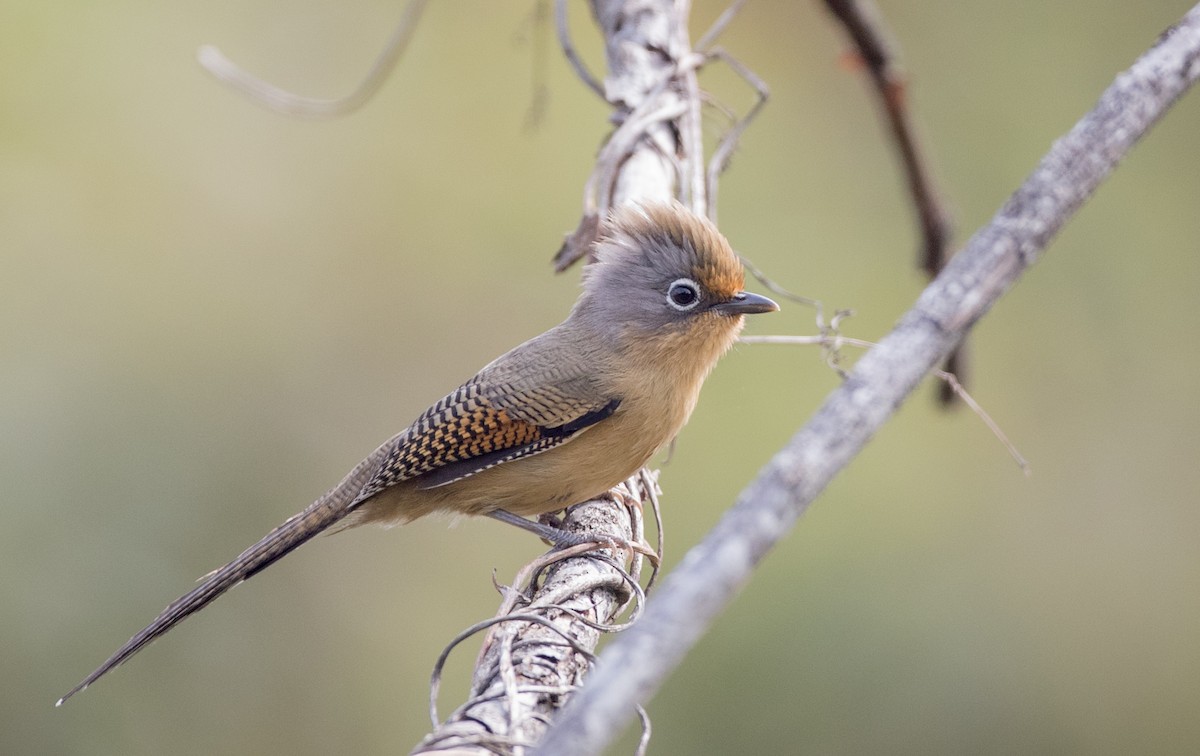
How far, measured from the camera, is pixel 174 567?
204 inches

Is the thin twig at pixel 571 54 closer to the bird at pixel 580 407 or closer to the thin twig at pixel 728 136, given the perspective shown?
the thin twig at pixel 728 136

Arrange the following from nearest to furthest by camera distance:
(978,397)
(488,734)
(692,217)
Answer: (488,734), (692,217), (978,397)

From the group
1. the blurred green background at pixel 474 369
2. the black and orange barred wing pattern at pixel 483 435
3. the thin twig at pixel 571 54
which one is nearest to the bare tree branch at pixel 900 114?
the thin twig at pixel 571 54

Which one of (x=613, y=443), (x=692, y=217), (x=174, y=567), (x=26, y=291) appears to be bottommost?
(x=174, y=567)

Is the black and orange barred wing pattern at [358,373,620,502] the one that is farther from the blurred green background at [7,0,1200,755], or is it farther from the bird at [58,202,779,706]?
the blurred green background at [7,0,1200,755]

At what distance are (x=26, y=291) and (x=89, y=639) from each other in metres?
1.75

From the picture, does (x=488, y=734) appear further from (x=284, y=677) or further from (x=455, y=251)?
(x=455, y=251)

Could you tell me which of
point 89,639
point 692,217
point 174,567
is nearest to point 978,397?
point 692,217

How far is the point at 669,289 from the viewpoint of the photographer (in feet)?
11.3

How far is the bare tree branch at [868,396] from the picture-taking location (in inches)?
46.2

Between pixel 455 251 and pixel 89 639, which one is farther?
pixel 455 251

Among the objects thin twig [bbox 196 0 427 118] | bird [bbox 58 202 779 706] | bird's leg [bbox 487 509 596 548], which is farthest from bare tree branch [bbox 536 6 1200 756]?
thin twig [bbox 196 0 427 118]

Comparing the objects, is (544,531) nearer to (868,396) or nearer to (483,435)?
(483,435)

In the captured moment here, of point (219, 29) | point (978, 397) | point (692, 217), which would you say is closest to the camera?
point (692, 217)
